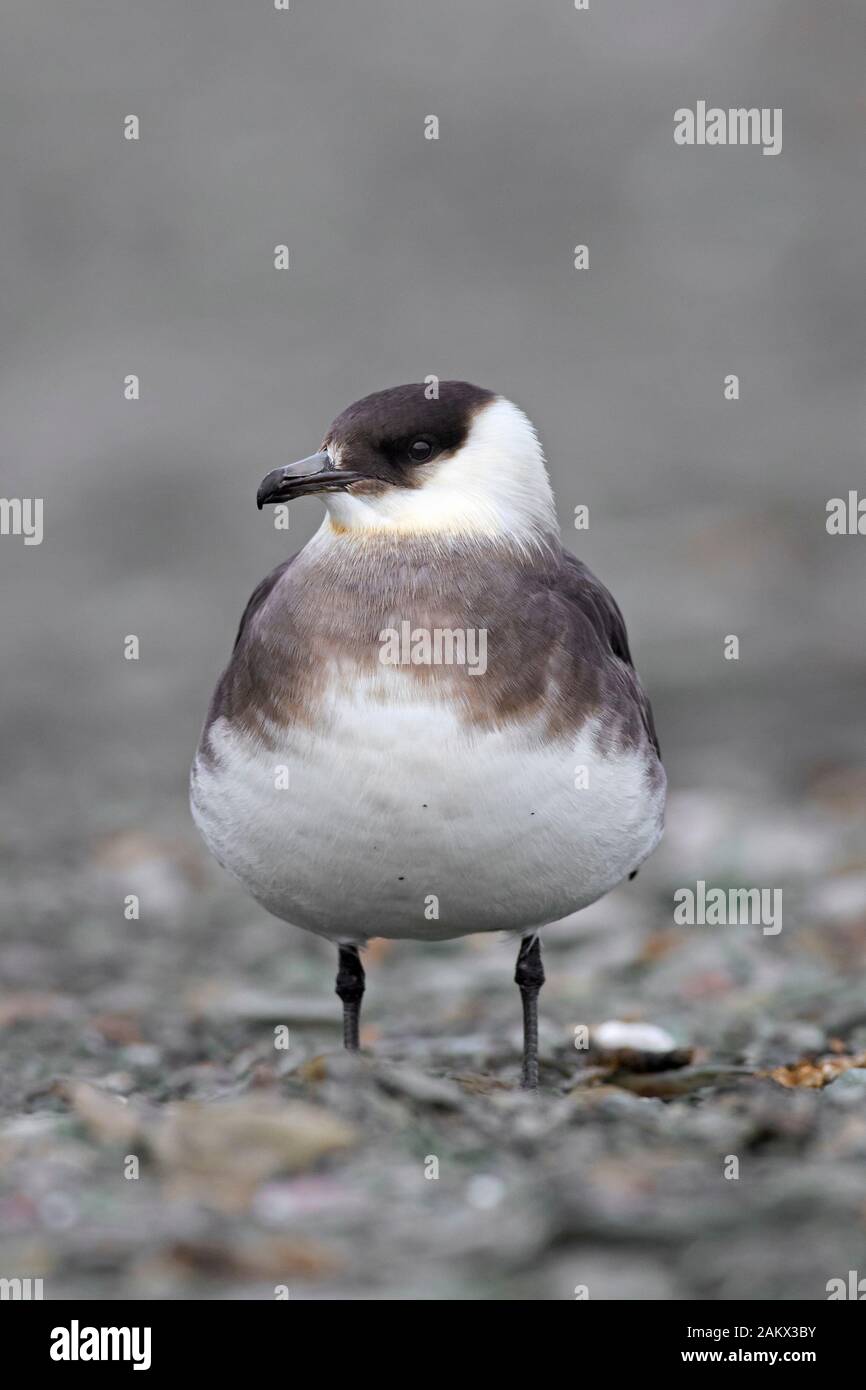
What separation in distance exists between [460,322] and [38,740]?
11.4 m

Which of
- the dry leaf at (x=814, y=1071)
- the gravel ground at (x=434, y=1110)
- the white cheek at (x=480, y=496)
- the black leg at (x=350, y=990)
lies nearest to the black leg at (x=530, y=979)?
the gravel ground at (x=434, y=1110)

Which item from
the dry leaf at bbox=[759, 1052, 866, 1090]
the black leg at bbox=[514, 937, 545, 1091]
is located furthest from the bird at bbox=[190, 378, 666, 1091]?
the dry leaf at bbox=[759, 1052, 866, 1090]

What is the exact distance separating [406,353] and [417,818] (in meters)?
17.5

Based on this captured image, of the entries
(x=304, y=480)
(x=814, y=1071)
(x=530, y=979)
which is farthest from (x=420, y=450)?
(x=814, y=1071)

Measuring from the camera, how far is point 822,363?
2553cm

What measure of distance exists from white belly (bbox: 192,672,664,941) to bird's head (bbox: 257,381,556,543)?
0.82 m

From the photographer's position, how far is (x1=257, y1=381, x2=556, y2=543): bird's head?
23.5 ft

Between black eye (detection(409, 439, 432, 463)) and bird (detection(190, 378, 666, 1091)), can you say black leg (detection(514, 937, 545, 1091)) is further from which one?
black eye (detection(409, 439, 432, 463))

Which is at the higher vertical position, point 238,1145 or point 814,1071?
point 814,1071

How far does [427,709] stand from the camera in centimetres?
663

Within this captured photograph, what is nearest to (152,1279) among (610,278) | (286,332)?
(286,332)

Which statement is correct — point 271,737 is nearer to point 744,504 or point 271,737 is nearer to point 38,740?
point 38,740

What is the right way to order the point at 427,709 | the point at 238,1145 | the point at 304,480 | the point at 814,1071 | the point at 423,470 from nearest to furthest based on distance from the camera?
the point at 238,1145
the point at 427,709
the point at 304,480
the point at 423,470
the point at 814,1071

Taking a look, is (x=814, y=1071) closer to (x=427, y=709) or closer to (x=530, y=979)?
(x=530, y=979)
